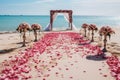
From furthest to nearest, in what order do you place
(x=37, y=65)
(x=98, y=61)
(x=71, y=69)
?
(x=98, y=61) < (x=37, y=65) < (x=71, y=69)

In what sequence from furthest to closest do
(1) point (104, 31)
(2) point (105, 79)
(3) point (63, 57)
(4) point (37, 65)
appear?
(1) point (104, 31) → (3) point (63, 57) → (4) point (37, 65) → (2) point (105, 79)

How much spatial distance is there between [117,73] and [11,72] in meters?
5.77

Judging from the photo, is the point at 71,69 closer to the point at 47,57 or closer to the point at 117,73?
the point at 117,73

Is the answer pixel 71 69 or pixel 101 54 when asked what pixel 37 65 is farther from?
pixel 101 54

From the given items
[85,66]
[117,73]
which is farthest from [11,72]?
[117,73]

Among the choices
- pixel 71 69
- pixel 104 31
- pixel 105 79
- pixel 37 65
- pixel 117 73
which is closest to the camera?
pixel 105 79

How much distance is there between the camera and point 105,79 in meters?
11.9

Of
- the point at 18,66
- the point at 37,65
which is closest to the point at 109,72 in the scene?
the point at 37,65

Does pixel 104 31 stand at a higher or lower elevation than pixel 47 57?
higher

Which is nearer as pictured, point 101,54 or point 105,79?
point 105,79

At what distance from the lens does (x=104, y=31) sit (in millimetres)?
19531

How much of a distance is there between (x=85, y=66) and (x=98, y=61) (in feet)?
5.26

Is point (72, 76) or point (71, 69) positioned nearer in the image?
point (72, 76)

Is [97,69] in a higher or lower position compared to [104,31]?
lower
